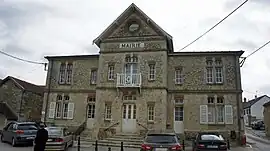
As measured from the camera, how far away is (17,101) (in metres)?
30.8

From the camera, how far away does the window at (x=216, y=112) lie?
21812 millimetres

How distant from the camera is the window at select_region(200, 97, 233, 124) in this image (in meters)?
21.8

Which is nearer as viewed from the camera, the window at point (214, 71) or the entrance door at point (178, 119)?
the entrance door at point (178, 119)

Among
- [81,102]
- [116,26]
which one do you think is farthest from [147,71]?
[81,102]

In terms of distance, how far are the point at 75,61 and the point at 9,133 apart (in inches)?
396

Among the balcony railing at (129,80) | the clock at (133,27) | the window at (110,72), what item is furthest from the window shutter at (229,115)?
the clock at (133,27)

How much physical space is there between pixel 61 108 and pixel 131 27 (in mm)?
10244

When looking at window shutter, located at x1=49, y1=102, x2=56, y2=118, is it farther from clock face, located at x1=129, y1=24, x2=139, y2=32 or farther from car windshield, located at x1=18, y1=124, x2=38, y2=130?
clock face, located at x1=129, y1=24, x2=139, y2=32

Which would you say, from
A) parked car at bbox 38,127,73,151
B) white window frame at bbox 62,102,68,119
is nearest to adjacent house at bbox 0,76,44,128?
white window frame at bbox 62,102,68,119

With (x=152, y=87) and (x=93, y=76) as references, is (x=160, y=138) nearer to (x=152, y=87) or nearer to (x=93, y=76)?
(x=152, y=87)

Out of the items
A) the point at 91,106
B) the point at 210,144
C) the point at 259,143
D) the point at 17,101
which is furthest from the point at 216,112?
the point at 17,101

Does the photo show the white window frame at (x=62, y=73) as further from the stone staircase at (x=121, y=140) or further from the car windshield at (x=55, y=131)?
the car windshield at (x=55, y=131)

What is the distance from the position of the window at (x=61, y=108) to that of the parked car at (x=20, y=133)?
6649mm

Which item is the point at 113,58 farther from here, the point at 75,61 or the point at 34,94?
the point at 34,94
